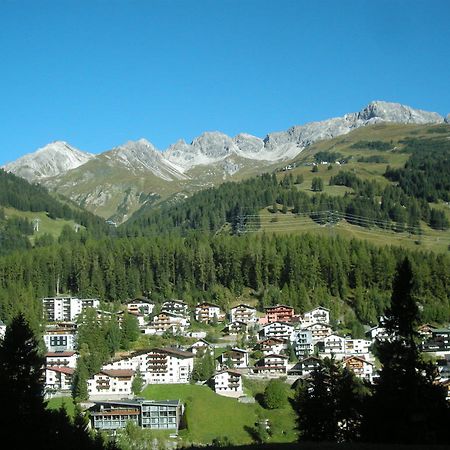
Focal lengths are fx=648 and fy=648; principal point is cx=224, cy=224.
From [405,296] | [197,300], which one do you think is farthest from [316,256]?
[405,296]

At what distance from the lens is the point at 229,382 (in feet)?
289

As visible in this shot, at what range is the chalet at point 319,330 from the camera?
109062mm

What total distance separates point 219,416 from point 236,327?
37246 millimetres

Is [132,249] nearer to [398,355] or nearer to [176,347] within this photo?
[176,347]

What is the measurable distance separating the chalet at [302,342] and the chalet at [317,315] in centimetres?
819

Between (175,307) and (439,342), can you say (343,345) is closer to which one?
(439,342)

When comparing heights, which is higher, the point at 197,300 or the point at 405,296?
the point at 197,300

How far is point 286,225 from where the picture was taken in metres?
187

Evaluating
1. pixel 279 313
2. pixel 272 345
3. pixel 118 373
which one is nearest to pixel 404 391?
pixel 118 373

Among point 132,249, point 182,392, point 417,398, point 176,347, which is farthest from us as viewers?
point 132,249

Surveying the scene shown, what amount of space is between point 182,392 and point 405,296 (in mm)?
53351

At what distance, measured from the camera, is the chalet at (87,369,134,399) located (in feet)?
284

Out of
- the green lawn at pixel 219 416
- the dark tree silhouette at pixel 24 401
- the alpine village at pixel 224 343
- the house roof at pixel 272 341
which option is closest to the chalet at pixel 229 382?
the alpine village at pixel 224 343

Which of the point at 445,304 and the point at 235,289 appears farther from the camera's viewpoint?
the point at 235,289
